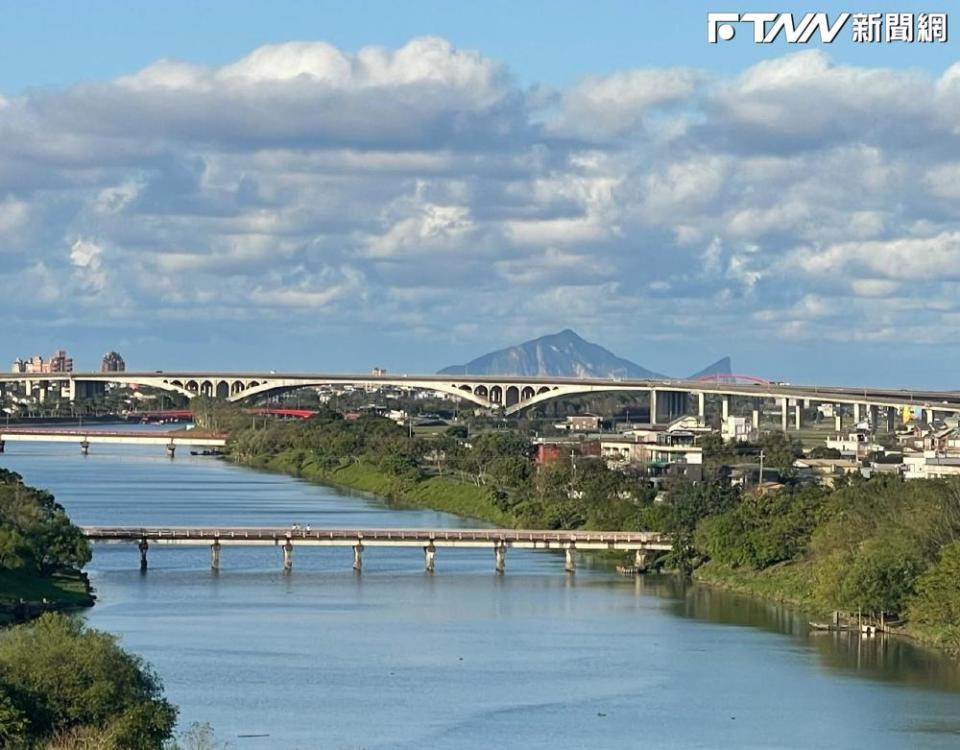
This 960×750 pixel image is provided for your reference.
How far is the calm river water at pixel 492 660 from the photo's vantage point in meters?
23.7

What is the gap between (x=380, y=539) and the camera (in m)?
39.4

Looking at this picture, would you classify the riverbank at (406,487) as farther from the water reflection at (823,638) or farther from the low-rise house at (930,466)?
the water reflection at (823,638)

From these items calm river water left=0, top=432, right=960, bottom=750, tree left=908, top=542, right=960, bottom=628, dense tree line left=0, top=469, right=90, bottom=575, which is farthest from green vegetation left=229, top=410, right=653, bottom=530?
tree left=908, top=542, right=960, bottom=628

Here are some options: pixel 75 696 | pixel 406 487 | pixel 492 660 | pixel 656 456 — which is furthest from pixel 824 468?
pixel 75 696

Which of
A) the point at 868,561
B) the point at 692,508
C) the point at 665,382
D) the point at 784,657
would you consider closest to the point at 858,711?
the point at 784,657

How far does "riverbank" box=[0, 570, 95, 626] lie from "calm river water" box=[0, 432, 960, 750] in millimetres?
450

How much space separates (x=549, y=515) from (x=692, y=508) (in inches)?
220

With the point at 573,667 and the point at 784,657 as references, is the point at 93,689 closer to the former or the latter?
the point at 573,667

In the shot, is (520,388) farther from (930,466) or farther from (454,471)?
(930,466)

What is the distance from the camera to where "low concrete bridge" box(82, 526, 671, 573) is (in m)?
38.7

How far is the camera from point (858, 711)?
25125mm

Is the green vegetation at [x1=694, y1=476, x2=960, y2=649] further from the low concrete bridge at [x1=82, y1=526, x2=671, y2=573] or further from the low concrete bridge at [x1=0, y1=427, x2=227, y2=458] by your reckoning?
the low concrete bridge at [x1=0, y1=427, x2=227, y2=458]

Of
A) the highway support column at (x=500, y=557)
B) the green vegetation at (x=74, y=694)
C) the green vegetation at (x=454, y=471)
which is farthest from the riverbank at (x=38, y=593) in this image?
the green vegetation at (x=454, y=471)

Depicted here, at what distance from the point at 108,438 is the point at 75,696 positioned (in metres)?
63.6
